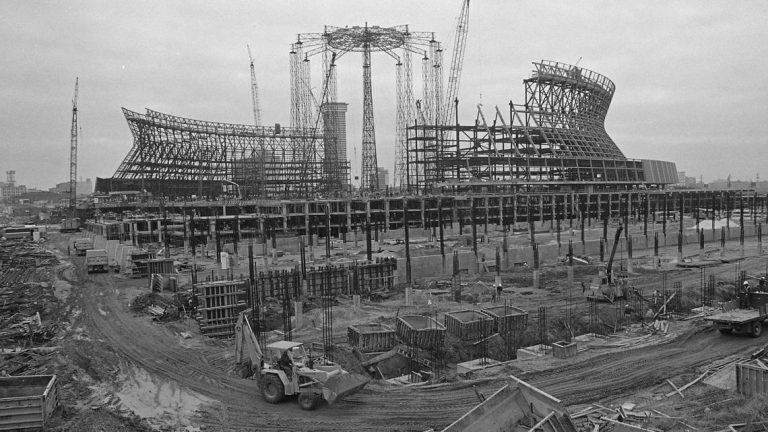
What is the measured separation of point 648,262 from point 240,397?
33400mm

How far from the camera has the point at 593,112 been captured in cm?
9750

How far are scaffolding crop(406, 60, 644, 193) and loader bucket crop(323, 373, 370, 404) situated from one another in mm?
60985

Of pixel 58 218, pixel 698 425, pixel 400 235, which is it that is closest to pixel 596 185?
Answer: pixel 400 235

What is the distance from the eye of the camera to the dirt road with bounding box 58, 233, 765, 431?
1177cm

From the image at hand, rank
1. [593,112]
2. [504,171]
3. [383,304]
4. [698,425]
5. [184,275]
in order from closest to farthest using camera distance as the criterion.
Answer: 1. [698,425]
2. [383,304]
3. [184,275]
4. [504,171]
5. [593,112]

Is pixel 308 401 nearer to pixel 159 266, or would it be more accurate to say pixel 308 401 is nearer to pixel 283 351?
pixel 283 351

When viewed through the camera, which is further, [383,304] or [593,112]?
[593,112]

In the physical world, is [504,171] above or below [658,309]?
above

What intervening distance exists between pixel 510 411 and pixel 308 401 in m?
4.58

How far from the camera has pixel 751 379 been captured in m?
12.2

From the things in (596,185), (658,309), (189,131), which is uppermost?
(189,131)

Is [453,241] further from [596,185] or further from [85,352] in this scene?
[596,185]

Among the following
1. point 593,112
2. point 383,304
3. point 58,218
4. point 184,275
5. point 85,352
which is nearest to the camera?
point 85,352

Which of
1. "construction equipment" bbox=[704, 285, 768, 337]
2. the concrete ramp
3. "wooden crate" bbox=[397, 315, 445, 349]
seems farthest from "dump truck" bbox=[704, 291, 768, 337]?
the concrete ramp
